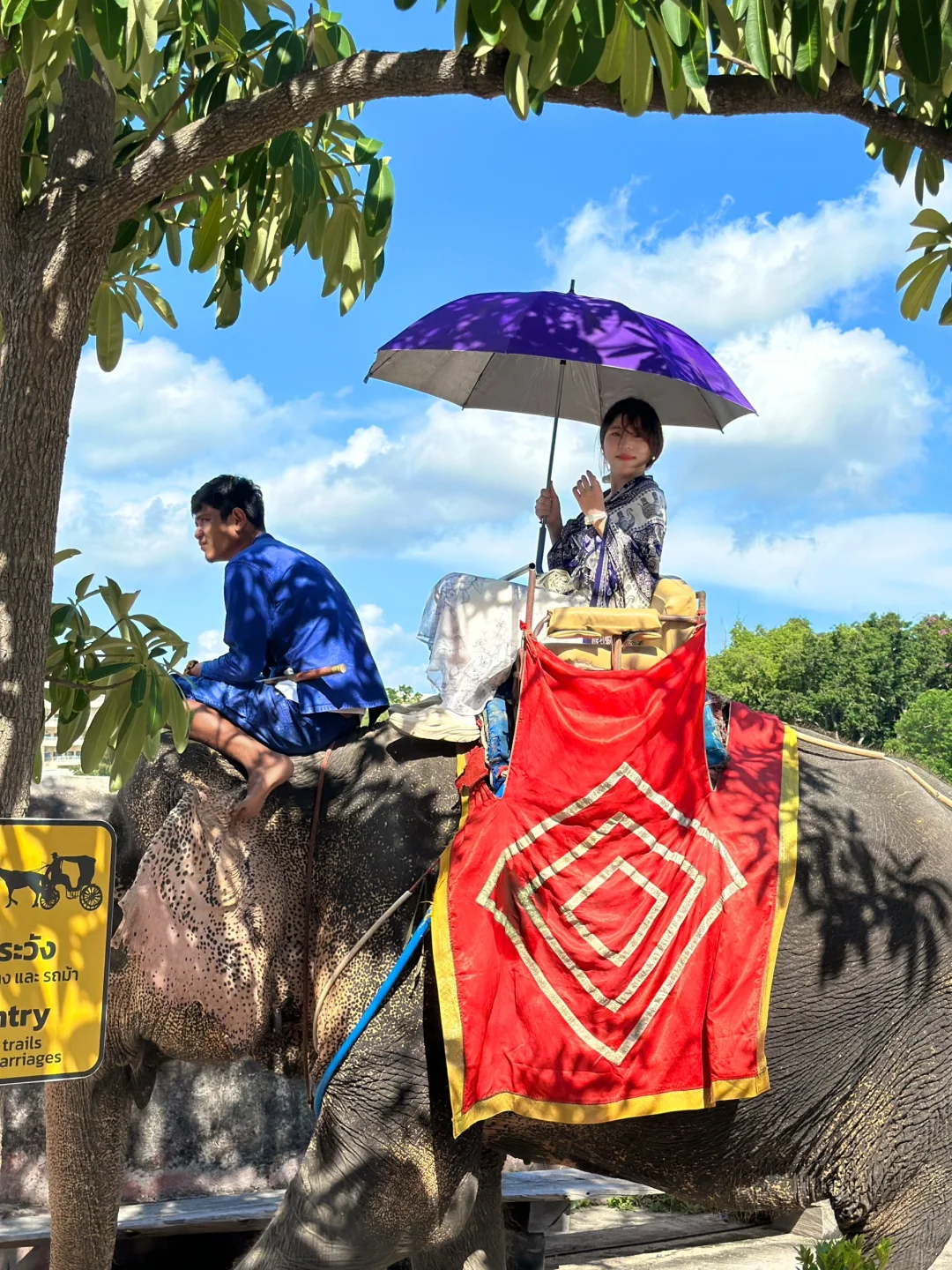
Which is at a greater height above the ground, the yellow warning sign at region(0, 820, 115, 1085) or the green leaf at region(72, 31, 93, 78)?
the green leaf at region(72, 31, 93, 78)

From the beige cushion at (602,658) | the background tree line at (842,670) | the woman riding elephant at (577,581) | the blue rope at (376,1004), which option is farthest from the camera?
the background tree line at (842,670)

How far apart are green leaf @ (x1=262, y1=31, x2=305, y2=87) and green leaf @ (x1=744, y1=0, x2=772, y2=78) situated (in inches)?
38.2

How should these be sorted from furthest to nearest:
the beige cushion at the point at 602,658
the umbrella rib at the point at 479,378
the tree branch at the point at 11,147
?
the umbrella rib at the point at 479,378 < the beige cushion at the point at 602,658 < the tree branch at the point at 11,147

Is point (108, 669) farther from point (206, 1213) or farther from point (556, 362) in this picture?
point (206, 1213)

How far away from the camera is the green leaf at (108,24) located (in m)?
2.38

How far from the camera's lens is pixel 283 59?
2.89 m

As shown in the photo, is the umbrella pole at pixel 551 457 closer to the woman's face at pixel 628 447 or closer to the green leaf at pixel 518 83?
the woman's face at pixel 628 447

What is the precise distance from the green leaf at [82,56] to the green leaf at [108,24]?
0.23 m

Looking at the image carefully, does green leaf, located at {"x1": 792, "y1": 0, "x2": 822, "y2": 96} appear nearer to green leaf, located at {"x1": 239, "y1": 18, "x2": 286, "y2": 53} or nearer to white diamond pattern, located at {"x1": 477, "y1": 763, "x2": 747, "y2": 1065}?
green leaf, located at {"x1": 239, "y1": 18, "x2": 286, "y2": 53}

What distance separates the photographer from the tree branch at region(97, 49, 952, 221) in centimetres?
283

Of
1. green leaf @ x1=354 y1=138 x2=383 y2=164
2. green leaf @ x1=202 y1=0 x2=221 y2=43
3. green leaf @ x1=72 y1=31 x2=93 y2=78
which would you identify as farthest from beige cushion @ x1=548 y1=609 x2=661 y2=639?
green leaf @ x1=72 y1=31 x2=93 y2=78

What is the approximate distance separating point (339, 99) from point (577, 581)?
161cm

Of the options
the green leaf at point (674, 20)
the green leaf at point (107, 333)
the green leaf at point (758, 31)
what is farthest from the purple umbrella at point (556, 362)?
the green leaf at point (674, 20)

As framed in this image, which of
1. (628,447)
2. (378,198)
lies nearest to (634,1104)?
(628,447)
